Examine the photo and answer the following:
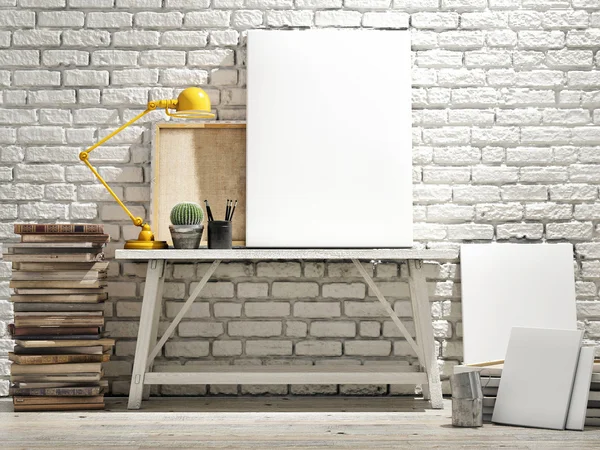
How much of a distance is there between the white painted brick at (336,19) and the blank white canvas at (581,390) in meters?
1.78

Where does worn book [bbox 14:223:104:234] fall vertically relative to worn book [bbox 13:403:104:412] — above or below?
above

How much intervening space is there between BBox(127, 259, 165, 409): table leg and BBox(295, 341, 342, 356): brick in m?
0.72

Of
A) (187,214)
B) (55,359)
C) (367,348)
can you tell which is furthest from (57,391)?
(367,348)

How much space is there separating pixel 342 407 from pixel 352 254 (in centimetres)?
66

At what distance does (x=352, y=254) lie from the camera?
2904mm

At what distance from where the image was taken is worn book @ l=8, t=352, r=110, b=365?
2.96m

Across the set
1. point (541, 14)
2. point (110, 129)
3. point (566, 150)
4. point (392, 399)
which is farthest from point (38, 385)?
point (541, 14)

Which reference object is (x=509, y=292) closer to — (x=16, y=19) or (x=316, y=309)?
(x=316, y=309)

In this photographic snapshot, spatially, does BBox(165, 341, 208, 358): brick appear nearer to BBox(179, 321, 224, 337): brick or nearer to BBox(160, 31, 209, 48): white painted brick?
BBox(179, 321, 224, 337): brick

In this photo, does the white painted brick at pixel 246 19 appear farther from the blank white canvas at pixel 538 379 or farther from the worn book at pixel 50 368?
the blank white canvas at pixel 538 379

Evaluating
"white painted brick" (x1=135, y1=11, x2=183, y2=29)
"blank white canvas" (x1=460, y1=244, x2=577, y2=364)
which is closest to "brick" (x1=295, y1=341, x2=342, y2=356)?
"blank white canvas" (x1=460, y1=244, x2=577, y2=364)

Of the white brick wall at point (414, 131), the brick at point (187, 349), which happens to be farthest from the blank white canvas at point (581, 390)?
the brick at point (187, 349)

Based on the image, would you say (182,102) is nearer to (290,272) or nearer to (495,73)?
(290,272)

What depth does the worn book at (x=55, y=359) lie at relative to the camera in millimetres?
2961
